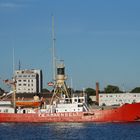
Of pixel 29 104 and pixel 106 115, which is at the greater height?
pixel 29 104

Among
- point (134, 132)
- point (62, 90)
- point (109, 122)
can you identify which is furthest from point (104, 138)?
point (62, 90)

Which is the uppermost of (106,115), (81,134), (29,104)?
(29,104)

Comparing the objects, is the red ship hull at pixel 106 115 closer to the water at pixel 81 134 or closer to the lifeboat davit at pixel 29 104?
the lifeboat davit at pixel 29 104

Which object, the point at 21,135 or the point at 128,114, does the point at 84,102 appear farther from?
the point at 21,135

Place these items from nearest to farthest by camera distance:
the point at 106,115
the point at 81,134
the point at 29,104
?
the point at 81,134 → the point at 106,115 → the point at 29,104

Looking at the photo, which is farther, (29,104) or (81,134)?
(29,104)

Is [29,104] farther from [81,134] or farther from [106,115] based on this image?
[81,134]

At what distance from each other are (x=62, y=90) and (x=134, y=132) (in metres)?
28.8

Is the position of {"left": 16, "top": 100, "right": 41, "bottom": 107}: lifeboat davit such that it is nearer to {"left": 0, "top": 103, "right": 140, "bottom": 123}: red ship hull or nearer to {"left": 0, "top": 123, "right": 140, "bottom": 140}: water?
{"left": 0, "top": 103, "right": 140, "bottom": 123}: red ship hull

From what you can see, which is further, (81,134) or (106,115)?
(106,115)

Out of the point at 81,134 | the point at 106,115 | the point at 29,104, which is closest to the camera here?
the point at 81,134

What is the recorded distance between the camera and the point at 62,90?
103500 mm

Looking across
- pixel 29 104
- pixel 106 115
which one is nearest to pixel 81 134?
pixel 106 115

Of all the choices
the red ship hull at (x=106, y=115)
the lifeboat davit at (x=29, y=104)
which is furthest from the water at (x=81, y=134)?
the lifeboat davit at (x=29, y=104)
